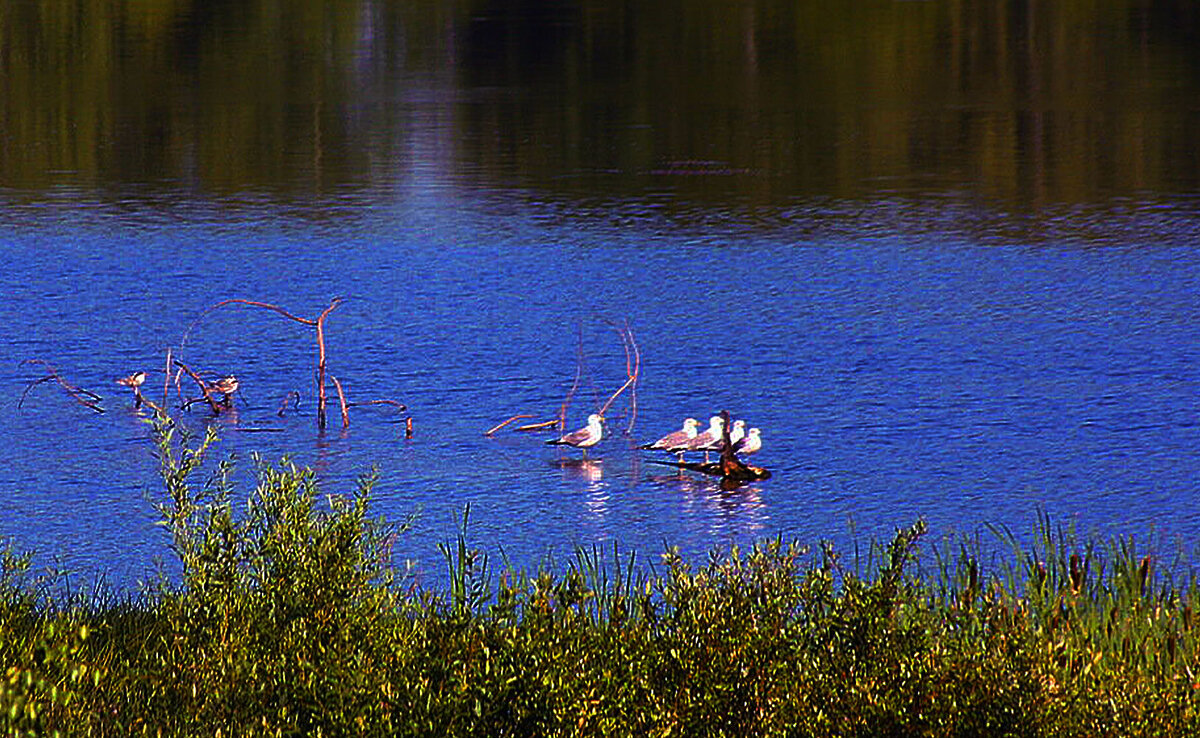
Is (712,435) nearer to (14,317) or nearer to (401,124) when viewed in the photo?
(14,317)

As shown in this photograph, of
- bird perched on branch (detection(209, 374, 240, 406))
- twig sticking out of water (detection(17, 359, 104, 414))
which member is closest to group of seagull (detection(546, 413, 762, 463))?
bird perched on branch (detection(209, 374, 240, 406))

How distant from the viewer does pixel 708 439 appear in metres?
8.52

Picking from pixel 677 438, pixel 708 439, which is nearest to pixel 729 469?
pixel 708 439

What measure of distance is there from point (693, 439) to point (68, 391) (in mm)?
3352

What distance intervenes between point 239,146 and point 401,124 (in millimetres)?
2138

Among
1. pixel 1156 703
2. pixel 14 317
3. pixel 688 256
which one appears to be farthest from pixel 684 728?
pixel 688 256

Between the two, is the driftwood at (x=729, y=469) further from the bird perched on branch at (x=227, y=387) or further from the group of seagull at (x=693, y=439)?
the bird perched on branch at (x=227, y=387)

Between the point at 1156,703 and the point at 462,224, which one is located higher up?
the point at 462,224

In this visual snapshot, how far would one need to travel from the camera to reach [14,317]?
11531 millimetres

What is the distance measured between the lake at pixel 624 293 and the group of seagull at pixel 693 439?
0.09m

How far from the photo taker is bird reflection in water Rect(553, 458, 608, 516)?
8.05 meters

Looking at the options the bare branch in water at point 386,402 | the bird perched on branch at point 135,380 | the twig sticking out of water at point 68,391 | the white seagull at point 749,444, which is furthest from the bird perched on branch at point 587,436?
the twig sticking out of water at point 68,391

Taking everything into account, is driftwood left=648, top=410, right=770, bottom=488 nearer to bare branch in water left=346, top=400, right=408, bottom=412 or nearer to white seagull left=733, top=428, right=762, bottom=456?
white seagull left=733, top=428, right=762, bottom=456

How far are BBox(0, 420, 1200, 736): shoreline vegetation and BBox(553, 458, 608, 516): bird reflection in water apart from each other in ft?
7.74
